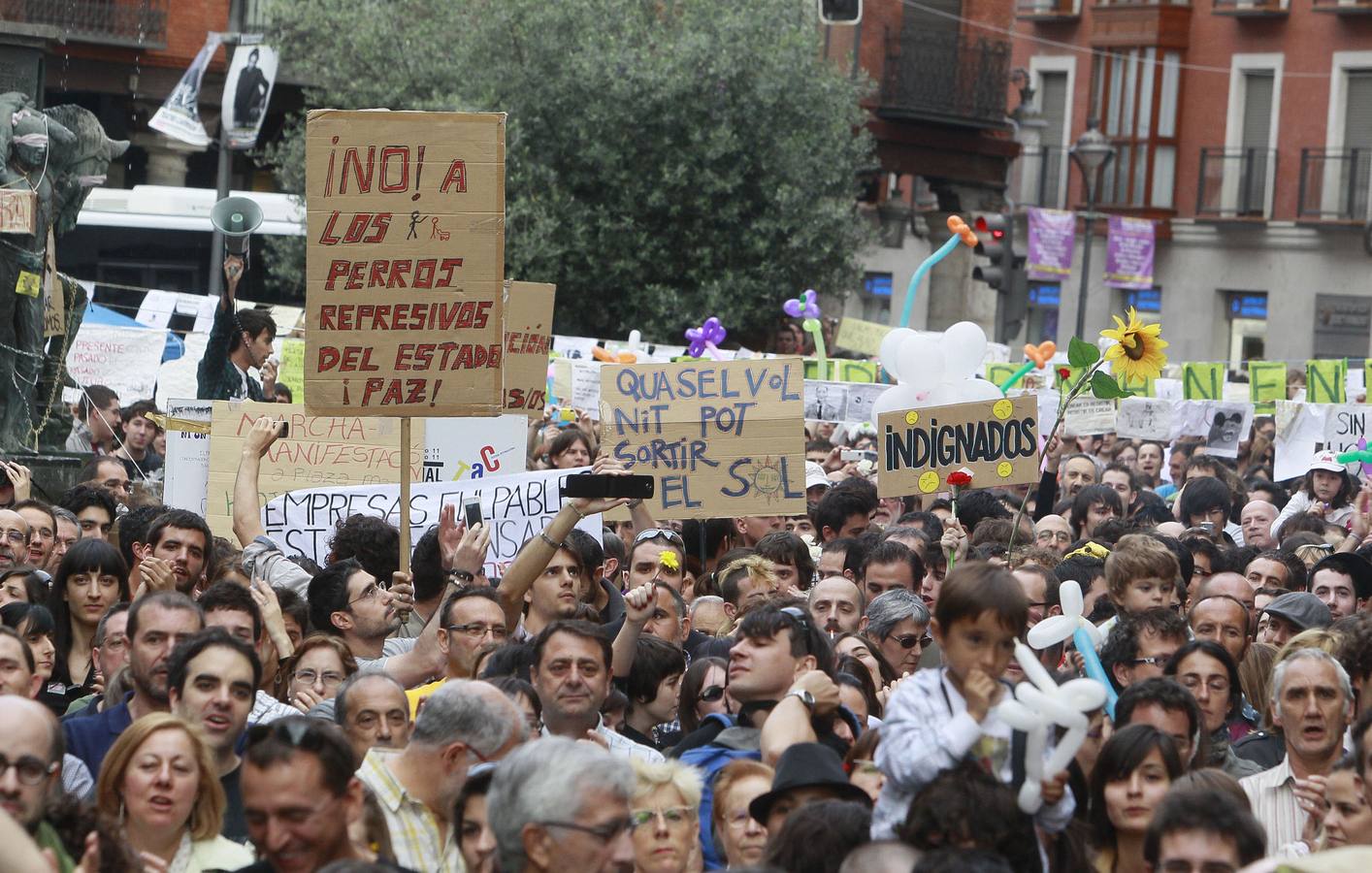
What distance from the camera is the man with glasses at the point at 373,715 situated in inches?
223

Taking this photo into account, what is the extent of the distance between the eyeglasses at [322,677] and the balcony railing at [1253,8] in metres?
31.9

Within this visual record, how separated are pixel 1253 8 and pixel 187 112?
64.4 ft

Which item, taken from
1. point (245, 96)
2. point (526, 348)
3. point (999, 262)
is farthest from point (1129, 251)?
point (526, 348)

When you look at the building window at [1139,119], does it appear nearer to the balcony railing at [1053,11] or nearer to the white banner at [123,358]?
the balcony railing at [1053,11]

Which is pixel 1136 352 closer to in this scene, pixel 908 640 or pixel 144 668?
pixel 908 640

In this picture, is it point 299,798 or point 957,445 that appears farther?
point 957,445

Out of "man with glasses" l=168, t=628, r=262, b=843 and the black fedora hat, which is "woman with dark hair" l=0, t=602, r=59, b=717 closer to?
"man with glasses" l=168, t=628, r=262, b=843

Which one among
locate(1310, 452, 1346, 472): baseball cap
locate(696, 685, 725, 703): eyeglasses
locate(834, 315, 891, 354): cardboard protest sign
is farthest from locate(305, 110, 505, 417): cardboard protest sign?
locate(834, 315, 891, 354): cardboard protest sign

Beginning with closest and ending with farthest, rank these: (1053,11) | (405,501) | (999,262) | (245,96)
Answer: (405,501) → (999,262) → (245,96) → (1053,11)

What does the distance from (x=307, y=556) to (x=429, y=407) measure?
61.8 inches

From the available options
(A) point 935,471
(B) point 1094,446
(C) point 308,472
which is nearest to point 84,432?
(C) point 308,472

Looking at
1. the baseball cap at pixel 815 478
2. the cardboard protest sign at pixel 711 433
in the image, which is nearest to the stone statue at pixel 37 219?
the cardboard protest sign at pixel 711 433

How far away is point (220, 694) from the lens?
5496 mm

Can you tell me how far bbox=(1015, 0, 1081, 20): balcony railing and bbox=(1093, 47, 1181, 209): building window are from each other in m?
0.92
